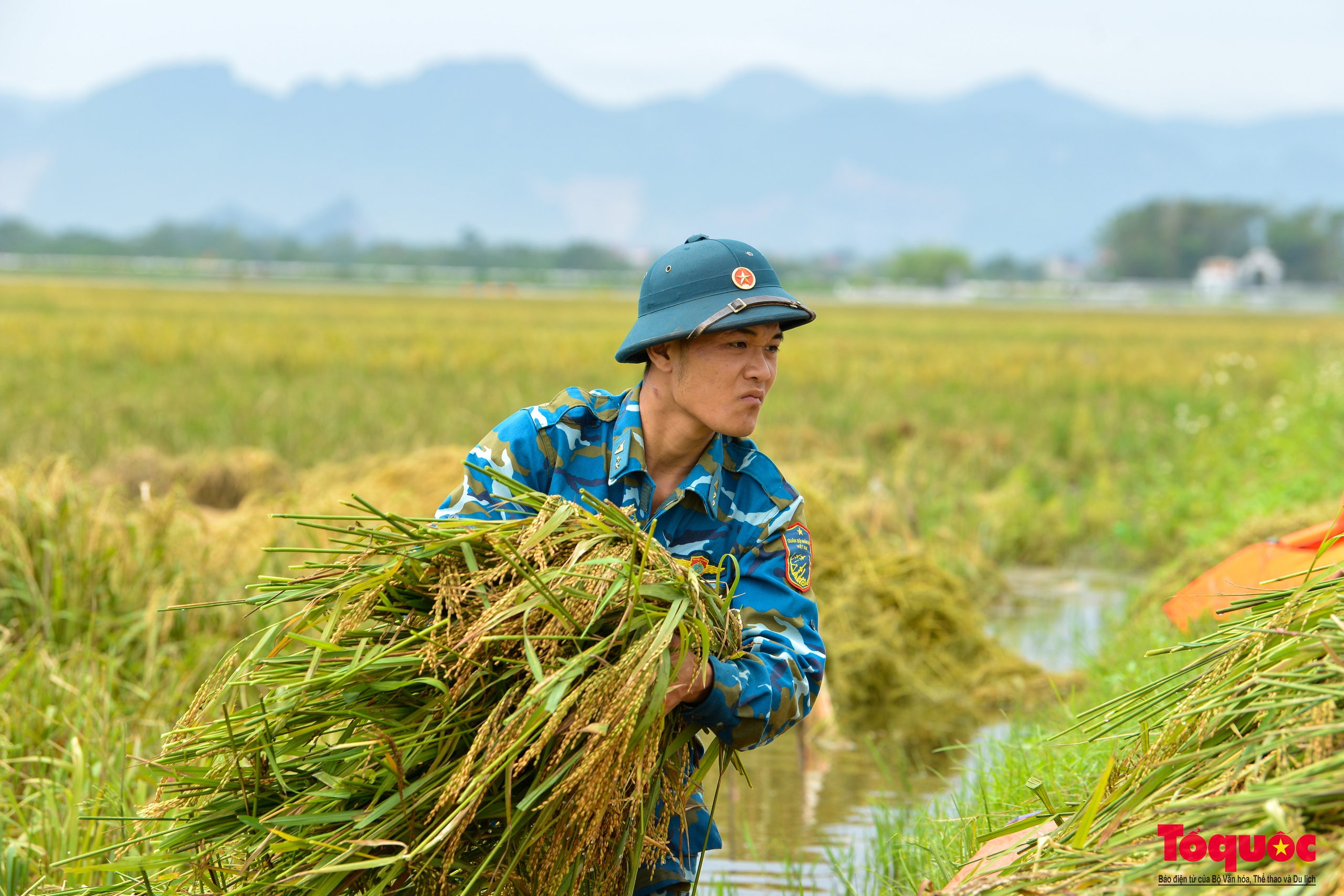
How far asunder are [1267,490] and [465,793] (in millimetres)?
7967

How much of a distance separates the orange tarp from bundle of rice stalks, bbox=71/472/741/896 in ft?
7.26

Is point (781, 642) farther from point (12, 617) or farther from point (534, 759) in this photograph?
point (12, 617)

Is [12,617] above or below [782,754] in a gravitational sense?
above

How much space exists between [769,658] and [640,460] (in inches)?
18.0

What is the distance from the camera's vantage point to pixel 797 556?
2.30 m

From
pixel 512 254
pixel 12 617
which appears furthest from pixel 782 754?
pixel 512 254

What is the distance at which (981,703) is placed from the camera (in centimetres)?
567

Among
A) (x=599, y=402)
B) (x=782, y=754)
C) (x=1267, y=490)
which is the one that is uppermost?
(x=599, y=402)

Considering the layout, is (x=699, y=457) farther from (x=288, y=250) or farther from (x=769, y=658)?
(x=288, y=250)

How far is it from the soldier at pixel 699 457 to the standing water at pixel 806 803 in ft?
4.11

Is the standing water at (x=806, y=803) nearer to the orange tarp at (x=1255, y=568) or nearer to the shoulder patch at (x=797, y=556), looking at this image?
the orange tarp at (x=1255, y=568)

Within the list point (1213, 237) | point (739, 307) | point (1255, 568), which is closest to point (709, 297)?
point (739, 307)

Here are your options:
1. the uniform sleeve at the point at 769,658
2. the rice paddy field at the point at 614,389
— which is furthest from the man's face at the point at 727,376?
the rice paddy field at the point at 614,389

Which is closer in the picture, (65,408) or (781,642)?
(781,642)
